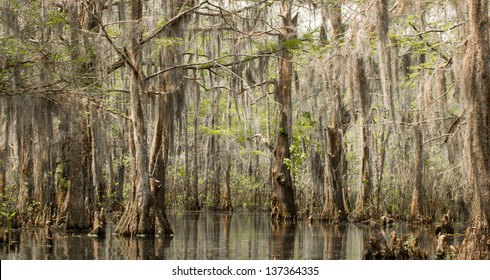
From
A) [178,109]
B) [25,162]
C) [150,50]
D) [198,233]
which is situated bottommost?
[198,233]

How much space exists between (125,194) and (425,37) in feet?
52.5

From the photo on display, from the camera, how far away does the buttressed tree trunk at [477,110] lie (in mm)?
9844

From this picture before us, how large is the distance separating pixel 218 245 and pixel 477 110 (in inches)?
219

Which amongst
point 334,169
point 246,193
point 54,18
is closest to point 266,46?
point 334,169

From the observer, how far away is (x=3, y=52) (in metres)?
10.3

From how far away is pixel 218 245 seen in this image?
45.3 ft

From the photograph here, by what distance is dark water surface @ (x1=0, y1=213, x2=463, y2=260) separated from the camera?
11.6 meters

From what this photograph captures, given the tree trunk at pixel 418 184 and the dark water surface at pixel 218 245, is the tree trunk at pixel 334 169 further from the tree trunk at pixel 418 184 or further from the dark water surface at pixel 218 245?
the dark water surface at pixel 218 245

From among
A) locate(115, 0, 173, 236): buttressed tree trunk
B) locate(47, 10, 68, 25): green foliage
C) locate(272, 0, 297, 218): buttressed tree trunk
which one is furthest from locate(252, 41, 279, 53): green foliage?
locate(47, 10, 68, 25): green foliage

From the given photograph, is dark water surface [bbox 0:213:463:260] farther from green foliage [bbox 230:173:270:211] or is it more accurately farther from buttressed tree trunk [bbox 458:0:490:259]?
green foliage [bbox 230:173:270:211]

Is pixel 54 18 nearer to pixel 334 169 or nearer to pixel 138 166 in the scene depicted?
pixel 138 166

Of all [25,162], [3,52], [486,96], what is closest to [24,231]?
[25,162]

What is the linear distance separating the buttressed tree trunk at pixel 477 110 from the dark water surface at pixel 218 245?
222 cm

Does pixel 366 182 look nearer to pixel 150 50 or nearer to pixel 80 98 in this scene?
pixel 150 50
